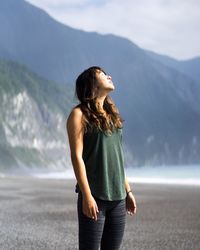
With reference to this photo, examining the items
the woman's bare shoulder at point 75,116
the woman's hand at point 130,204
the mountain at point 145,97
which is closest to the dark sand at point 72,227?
the woman's hand at point 130,204

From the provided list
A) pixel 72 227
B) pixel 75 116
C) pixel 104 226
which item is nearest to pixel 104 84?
pixel 75 116

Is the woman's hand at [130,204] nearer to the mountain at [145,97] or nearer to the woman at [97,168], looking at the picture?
the woman at [97,168]

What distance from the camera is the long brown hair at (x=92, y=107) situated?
14.0 ft

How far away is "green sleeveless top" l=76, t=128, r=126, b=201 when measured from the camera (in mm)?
4246

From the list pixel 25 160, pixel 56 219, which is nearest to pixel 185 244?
pixel 56 219

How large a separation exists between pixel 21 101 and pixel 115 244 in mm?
117006

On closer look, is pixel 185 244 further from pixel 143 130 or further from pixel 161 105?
pixel 161 105

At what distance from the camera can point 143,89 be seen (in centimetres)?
17588

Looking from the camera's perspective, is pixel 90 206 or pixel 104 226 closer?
pixel 90 206

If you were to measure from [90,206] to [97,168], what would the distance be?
290mm

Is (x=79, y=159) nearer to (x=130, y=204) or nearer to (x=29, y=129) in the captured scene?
(x=130, y=204)

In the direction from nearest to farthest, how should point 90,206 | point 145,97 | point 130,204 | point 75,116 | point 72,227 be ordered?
point 90,206 → point 75,116 → point 130,204 → point 72,227 → point 145,97

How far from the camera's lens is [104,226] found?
4.33m

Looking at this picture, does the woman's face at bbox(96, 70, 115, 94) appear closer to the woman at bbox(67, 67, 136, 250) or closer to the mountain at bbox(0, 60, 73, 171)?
the woman at bbox(67, 67, 136, 250)
